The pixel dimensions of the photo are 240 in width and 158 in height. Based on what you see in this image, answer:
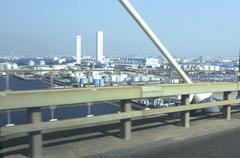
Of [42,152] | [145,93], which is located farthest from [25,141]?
[145,93]

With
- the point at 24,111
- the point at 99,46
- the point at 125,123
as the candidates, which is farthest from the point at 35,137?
the point at 99,46

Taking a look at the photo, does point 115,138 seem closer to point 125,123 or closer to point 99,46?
point 125,123

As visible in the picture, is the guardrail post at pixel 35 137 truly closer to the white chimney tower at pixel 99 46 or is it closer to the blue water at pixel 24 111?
the blue water at pixel 24 111

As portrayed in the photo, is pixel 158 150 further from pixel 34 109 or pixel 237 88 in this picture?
pixel 237 88

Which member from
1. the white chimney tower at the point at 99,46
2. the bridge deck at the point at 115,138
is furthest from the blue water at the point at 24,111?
the white chimney tower at the point at 99,46

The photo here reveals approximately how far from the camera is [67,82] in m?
8.90

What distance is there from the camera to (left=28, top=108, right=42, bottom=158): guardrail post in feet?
21.1

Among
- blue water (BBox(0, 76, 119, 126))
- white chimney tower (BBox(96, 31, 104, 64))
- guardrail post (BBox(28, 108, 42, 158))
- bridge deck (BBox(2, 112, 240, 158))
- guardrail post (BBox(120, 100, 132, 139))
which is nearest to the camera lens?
guardrail post (BBox(28, 108, 42, 158))

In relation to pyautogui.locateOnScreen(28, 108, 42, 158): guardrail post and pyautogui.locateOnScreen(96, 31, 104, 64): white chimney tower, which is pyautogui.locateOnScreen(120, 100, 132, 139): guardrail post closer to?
pyautogui.locateOnScreen(28, 108, 42, 158): guardrail post

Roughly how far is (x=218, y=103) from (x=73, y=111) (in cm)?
337

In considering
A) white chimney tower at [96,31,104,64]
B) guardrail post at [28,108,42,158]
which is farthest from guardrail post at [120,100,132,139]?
white chimney tower at [96,31,104,64]

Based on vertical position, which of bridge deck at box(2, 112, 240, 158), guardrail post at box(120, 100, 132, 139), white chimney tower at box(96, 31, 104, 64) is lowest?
bridge deck at box(2, 112, 240, 158)

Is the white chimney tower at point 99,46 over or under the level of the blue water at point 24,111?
over

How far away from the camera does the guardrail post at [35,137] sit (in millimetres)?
6426
